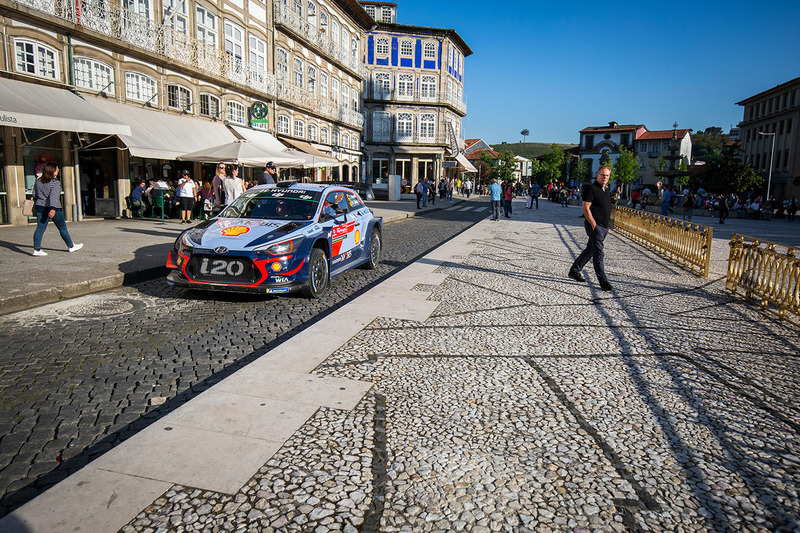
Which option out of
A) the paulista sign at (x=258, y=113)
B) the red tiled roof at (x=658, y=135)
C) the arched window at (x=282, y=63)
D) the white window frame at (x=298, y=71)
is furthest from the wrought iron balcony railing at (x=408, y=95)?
the red tiled roof at (x=658, y=135)

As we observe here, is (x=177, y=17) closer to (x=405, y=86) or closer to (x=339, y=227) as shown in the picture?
(x=339, y=227)

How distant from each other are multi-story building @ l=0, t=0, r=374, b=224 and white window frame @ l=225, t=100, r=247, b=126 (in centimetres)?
5

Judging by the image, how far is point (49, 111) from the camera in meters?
13.5

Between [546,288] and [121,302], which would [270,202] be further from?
[546,288]

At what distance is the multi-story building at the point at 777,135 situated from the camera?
2372 inches

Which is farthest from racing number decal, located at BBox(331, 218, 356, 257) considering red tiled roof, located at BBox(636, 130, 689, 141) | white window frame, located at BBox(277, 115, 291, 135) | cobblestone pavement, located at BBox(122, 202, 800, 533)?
red tiled roof, located at BBox(636, 130, 689, 141)

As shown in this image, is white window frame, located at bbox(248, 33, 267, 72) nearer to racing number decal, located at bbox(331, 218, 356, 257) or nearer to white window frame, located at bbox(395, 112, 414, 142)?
racing number decal, located at bbox(331, 218, 356, 257)

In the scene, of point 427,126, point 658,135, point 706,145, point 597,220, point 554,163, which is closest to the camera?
point 597,220

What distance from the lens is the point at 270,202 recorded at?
840cm

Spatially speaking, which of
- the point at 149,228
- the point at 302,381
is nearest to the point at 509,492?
the point at 302,381

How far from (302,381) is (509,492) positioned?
208cm

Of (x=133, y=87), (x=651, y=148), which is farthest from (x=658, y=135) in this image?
(x=133, y=87)

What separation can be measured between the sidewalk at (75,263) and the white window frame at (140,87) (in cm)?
615

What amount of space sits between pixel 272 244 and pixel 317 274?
0.92 meters
